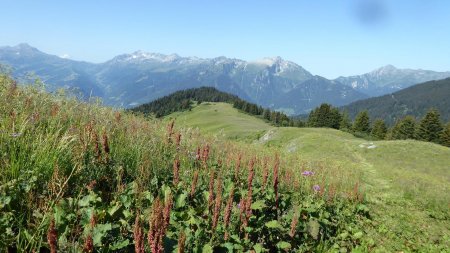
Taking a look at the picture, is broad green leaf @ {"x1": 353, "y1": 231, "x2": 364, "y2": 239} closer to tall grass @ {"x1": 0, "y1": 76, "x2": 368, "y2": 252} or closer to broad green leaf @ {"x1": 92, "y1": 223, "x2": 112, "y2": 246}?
tall grass @ {"x1": 0, "y1": 76, "x2": 368, "y2": 252}

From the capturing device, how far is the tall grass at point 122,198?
405 cm

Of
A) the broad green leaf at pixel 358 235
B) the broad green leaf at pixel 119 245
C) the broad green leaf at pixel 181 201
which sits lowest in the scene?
the broad green leaf at pixel 358 235

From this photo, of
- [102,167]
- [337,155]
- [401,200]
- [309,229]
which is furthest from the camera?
[337,155]

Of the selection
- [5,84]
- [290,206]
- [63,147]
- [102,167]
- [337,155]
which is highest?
[5,84]

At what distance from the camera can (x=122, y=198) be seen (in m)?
5.21

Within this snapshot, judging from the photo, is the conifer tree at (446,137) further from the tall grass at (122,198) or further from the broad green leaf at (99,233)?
the broad green leaf at (99,233)

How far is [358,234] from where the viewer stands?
324 inches

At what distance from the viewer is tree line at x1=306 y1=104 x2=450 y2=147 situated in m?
95.2

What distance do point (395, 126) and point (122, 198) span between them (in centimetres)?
11590

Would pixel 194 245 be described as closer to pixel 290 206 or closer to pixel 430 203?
pixel 290 206

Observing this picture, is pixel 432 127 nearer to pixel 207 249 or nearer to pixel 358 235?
pixel 358 235

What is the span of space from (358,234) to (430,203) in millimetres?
7727

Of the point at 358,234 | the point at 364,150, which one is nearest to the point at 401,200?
the point at 358,234

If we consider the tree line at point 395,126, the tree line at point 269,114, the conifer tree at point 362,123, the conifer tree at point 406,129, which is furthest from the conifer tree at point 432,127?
the tree line at point 269,114
